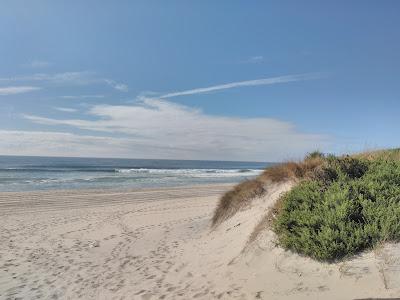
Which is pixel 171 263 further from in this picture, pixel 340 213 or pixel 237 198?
pixel 340 213

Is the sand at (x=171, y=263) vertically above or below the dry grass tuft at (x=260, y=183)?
below

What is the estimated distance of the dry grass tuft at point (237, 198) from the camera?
11.3m

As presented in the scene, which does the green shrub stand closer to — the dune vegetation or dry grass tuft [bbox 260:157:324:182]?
the dune vegetation

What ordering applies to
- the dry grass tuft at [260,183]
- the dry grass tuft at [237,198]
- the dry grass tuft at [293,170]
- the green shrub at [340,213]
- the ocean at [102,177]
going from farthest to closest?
the ocean at [102,177]
the dry grass tuft at [237,198]
the dry grass tuft at [260,183]
the dry grass tuft at [293,170]
the green shrub at [340,213]

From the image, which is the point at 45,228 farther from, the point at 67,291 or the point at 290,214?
the point at 290,214

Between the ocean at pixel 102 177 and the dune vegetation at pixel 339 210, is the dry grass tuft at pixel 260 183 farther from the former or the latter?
the ocean at pixel 102 177

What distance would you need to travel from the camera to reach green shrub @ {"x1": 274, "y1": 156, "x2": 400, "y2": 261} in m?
6.10

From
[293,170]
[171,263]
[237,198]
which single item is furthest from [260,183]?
[171,263]

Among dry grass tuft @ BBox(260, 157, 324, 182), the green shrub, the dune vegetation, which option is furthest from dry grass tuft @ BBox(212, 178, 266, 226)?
the green shrub

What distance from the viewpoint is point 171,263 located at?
346 inches

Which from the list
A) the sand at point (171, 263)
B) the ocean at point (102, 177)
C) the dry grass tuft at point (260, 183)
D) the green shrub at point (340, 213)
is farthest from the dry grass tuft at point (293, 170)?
the green shrub at point (340, 213)

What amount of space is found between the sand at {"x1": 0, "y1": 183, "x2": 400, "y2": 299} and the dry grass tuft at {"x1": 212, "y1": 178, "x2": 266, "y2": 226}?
0.34 metres

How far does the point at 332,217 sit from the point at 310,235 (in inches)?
17.1

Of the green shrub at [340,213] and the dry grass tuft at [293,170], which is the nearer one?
the green shrub at [340,213]
